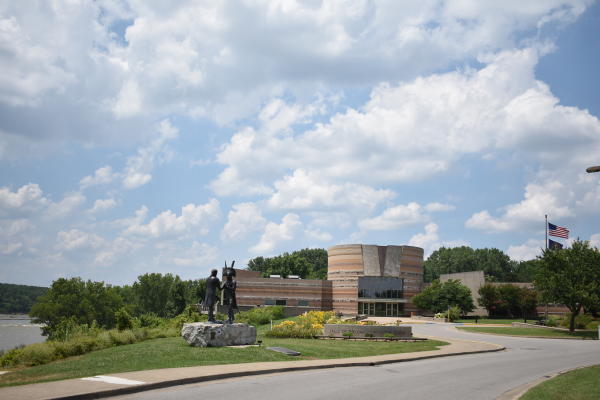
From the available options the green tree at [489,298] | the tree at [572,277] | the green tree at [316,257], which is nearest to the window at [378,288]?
the green tree at [489,298]

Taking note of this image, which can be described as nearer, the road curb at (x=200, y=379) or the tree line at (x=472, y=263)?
the road curb at (x=200, y=379)

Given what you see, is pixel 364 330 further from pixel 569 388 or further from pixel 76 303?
pixel 76 303

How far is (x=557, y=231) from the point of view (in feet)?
165

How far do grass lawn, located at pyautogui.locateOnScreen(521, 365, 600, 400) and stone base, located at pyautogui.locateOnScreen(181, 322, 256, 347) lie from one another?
12.5 m

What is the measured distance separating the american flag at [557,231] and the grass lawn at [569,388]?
36.3 metres

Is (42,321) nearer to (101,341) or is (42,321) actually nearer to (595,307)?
(101,341)

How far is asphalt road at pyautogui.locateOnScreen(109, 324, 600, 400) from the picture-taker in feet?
39.5

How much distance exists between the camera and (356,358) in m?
19.7

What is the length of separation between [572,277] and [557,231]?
10.3m

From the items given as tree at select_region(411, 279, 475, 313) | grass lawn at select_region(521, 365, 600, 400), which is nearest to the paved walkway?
grass lawn at select_region(521, 365, 600, 400)

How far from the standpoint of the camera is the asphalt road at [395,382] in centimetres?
1203

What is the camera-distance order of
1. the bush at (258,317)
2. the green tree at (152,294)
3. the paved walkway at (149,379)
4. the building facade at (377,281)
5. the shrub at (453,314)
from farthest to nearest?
the green tree at (152,294), the building facade at (377,281), the shrub at (453,314), the bush at (258,317), the paved walkway at (149,379)

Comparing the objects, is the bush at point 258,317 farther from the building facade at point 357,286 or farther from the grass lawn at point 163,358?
the building facade at point 357,286

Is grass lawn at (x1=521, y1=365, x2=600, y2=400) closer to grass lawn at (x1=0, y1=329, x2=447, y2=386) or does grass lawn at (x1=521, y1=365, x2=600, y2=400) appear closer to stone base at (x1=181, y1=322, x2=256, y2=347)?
grass lawn at (x1=0, y1=329, x2=447, y2=386)
